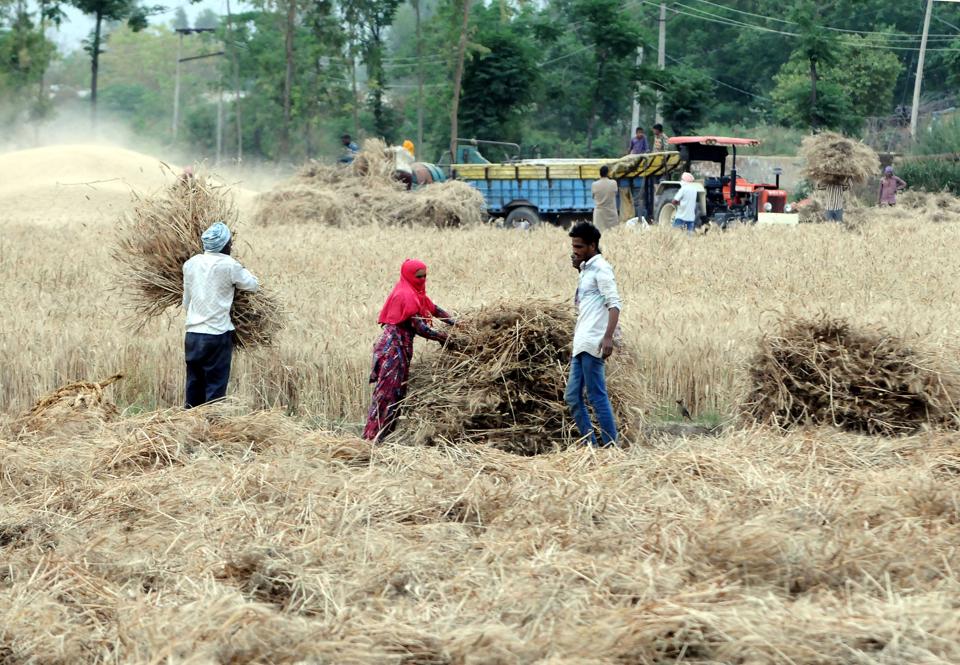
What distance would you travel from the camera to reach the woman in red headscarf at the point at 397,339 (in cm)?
819

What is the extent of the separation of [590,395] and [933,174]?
107 feet

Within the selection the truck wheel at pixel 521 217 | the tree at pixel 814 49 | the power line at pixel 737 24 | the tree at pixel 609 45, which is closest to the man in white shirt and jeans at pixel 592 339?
the truck wheel at pixel 521 217

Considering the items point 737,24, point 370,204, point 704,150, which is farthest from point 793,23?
point 370,204

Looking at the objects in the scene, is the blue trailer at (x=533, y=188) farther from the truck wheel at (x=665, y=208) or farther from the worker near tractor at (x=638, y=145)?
the truck wheel at (x=665, y=208)

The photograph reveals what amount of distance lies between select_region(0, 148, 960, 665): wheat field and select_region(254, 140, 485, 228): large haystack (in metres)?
12.0

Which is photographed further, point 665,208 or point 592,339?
point 665,208

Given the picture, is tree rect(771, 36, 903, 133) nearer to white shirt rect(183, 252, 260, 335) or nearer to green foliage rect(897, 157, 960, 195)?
green foliage rect(897, 157, 960, 195)

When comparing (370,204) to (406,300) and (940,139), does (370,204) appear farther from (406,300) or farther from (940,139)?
(940,139)

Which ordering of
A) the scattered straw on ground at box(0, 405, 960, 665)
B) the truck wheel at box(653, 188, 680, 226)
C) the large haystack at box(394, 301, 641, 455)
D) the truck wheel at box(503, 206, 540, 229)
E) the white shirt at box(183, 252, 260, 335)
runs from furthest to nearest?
the truck wheel at box(503, 206, 540, 229) < the truck wheel at box(653, 188, 680, 226) < the white shirt at box(183, 252, 260, 335) < the large haystack at box(394, 301, 641, 455) < the scattered straw on ground at box(0, 405, 960, 665)

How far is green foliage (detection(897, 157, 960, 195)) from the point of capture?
36.6 meters

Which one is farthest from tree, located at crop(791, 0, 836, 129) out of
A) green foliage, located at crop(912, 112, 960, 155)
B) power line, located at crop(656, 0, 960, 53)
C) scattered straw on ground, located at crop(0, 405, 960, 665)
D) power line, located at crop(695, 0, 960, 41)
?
scattered straw on ground, located at crop(0, 405, 960, 665)

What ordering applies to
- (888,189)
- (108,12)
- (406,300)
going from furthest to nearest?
(108,12) < (888,189) < (406,300)

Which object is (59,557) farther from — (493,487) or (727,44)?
(727,44)

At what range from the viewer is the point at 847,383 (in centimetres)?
795
